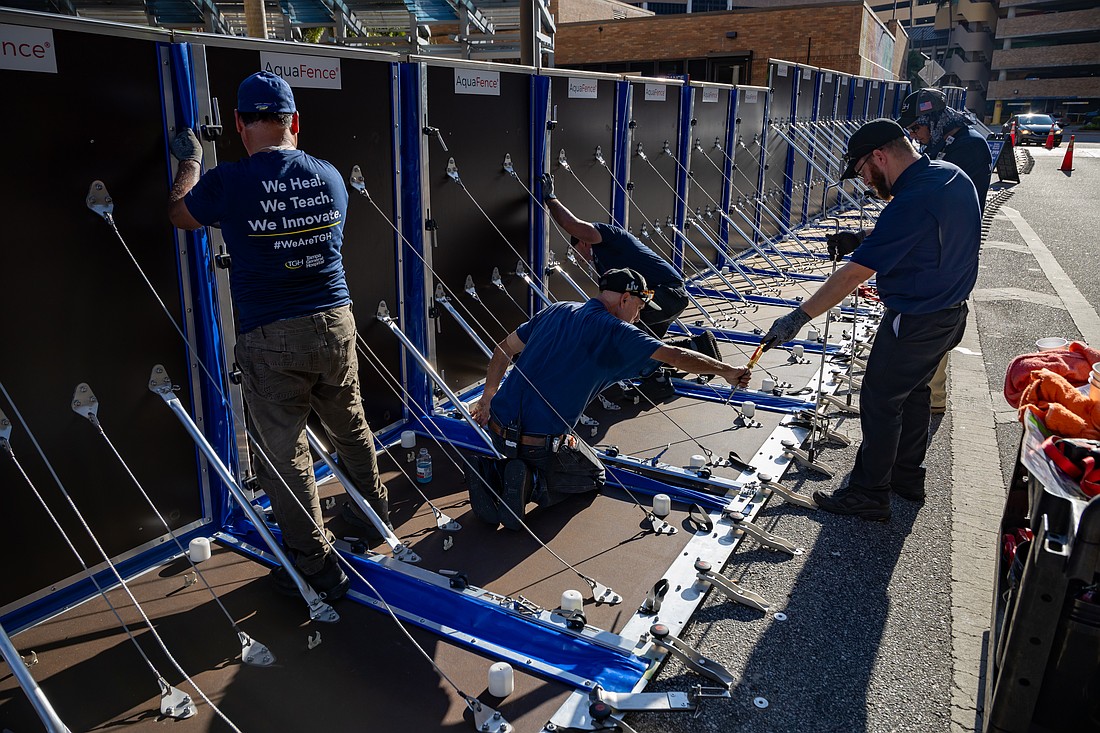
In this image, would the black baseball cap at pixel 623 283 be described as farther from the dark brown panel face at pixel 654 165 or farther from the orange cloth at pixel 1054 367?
the dark brown panel face at pixel 654 165

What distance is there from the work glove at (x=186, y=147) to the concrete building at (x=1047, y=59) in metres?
72.7

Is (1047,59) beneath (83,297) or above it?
above

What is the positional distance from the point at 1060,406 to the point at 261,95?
322 cm

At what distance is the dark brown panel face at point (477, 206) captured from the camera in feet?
17.5

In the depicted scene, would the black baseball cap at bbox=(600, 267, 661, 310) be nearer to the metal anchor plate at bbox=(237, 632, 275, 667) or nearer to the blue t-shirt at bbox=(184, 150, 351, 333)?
the blue t-shirt at bbox=(184, 150, 351, 333)

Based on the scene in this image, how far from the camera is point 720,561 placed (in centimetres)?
393

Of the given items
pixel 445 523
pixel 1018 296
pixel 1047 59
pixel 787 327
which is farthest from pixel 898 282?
pixel 1047 59

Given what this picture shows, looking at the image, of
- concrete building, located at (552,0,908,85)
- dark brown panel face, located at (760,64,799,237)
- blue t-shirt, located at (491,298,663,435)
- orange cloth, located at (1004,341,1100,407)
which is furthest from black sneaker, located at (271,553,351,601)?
concrete building, located at (552,0,908,85)

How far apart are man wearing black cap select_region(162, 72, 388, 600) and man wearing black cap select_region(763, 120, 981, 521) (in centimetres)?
225

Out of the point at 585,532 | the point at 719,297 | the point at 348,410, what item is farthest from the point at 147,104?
the point at 719,297

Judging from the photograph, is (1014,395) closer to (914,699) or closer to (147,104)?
(914,699)

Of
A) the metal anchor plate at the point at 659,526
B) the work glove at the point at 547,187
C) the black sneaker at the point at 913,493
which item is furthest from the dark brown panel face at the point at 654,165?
the metal anchor plate at the point at 659,526

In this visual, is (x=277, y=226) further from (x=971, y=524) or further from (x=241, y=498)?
(x=971, y=524)

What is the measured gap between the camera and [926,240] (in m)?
4.11
